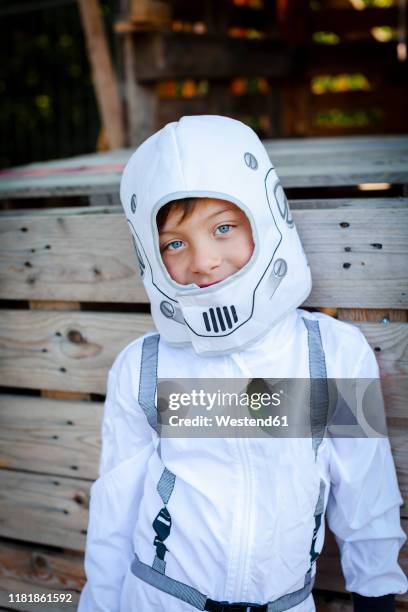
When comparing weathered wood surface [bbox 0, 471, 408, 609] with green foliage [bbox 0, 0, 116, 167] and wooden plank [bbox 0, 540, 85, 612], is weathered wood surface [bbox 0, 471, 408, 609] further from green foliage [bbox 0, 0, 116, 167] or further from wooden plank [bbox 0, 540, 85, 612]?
green foliage [bbox 0, 0, 116, 167]

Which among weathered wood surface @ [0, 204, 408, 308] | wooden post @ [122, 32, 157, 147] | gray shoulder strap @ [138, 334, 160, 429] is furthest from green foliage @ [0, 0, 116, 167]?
gray shoulder strap @ [138, 334, 160, 429]

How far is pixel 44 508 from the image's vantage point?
7.51ft

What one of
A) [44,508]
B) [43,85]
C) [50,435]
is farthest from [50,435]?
[43,85]

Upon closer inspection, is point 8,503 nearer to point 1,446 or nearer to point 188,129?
point 1,446

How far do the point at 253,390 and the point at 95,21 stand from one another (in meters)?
3.15

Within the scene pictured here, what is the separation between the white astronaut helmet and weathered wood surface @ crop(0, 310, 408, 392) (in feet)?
1.37

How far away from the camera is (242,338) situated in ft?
5.28

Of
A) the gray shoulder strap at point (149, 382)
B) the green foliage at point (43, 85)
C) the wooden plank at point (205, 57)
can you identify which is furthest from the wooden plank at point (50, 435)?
the green foliage at point (43, 85)

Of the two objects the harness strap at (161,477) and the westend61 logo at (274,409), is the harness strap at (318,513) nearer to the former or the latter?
the westend61 logo at (274,409)

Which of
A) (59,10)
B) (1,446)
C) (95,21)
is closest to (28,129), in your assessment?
(59,10)

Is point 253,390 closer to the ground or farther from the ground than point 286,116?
farther from the ground

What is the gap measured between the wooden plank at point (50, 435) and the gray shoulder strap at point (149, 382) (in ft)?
1.49

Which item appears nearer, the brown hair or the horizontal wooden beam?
the brown hair

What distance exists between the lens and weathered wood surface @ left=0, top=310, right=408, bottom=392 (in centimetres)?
206
